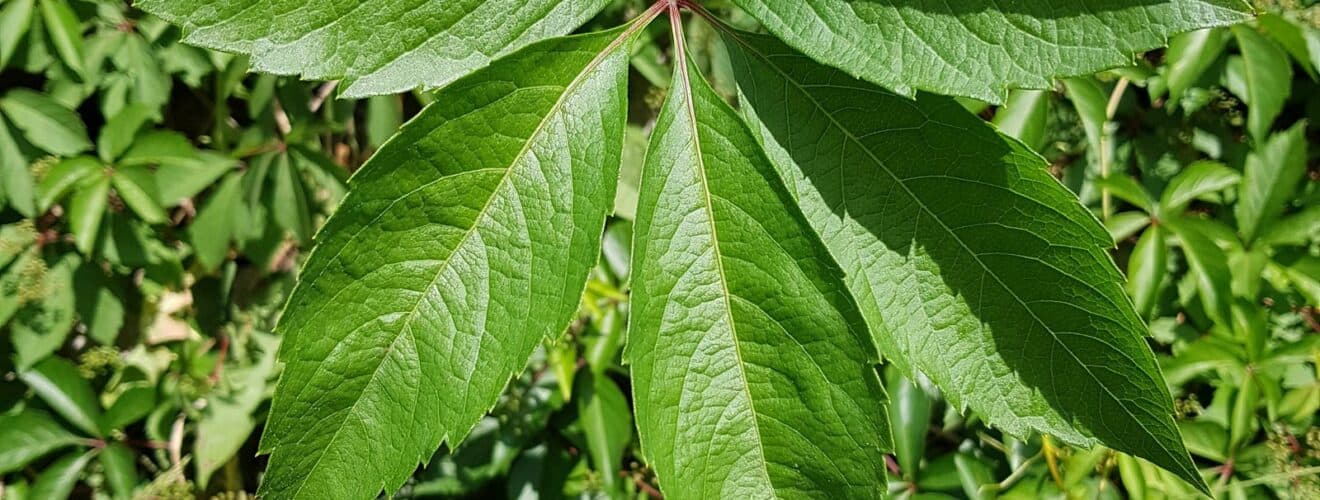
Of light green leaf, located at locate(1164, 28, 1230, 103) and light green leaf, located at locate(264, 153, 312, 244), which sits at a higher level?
light green leaf, located at locate(1164, 28, 1230, 103)

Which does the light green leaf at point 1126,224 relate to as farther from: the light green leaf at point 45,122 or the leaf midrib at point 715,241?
the light green leaf at point 45,122

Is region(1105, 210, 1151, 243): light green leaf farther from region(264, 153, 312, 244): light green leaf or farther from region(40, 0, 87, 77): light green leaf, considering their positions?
region(40, 0, 87, 77): light green leaf

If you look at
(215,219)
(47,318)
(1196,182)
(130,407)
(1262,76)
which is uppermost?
(1262,76)

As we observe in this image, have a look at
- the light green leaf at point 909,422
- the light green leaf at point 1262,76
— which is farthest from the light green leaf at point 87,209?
the light green leaf at point 1262,76

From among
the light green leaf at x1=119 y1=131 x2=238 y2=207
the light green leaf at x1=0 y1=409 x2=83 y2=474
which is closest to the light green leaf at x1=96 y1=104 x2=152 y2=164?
the light green leaf at x1=119 y1=131 x2=238 y2=207

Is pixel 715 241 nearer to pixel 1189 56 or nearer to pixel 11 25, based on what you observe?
pixel 1189 56

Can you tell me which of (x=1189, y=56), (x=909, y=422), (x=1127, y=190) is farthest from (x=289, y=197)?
(x=1189, y=56)

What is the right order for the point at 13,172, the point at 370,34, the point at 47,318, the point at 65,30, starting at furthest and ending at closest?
the point at 47,318
the point at 13,172
the point at 65,30
the point at 370,34
